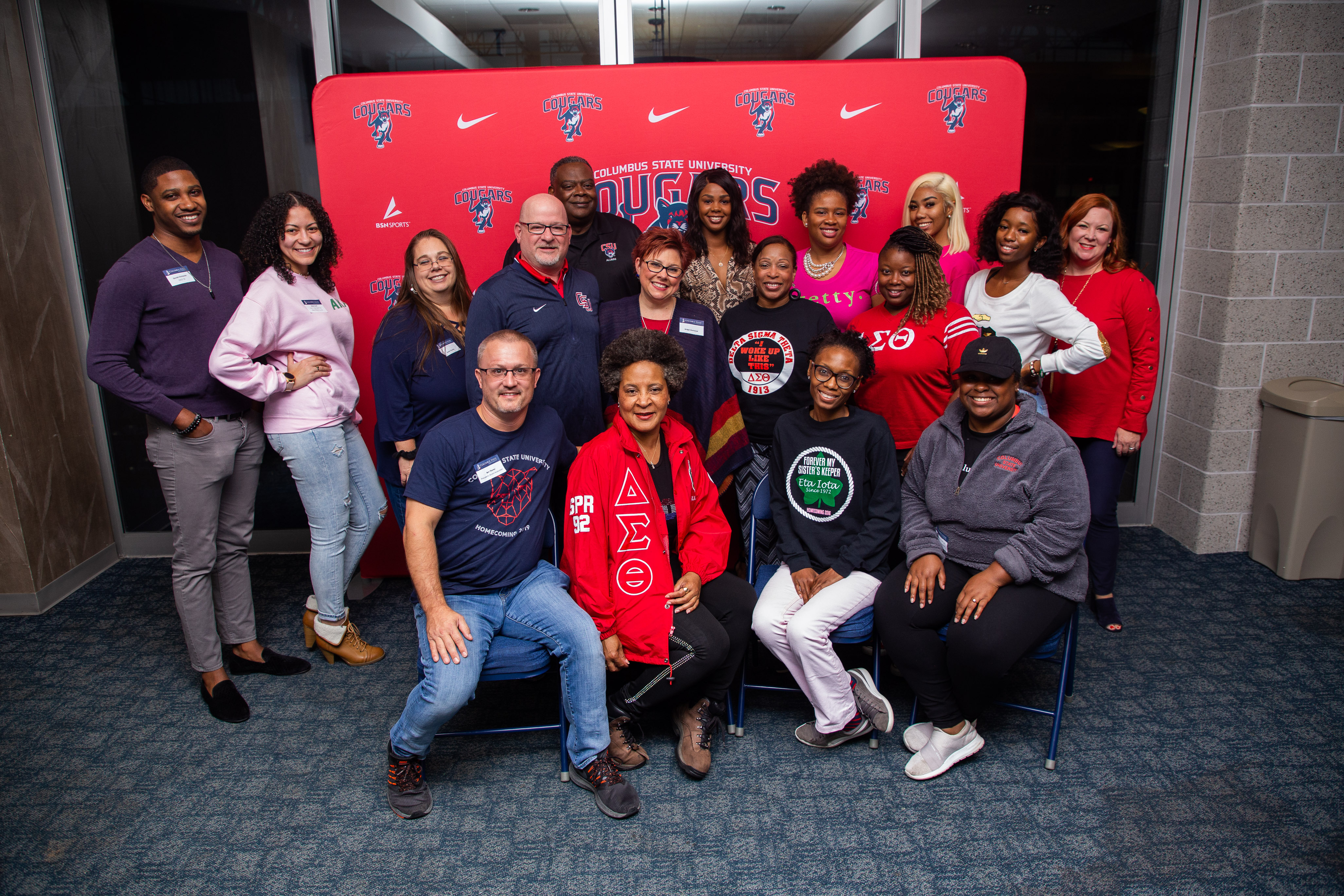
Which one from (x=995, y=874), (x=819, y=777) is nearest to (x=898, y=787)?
(x=819, y=777)

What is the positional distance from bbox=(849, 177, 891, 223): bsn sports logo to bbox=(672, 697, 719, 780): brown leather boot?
7.35 ft

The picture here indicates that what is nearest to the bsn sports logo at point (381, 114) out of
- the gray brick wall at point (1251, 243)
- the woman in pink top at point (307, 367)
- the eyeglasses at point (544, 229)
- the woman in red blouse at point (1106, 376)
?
the woman in pink top at point (307, 367)

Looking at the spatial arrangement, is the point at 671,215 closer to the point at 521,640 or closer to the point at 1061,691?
the point at 521,640

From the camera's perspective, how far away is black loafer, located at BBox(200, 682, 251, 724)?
2.86 metres

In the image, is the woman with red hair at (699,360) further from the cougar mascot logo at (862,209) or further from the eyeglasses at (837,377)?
the cougar mascot logo at (862,209)

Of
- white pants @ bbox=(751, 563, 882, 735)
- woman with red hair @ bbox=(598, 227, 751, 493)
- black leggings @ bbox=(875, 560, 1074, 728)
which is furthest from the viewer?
woman with red hair @ bbox=(598, 227, 751, 493)

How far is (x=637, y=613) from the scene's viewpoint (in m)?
2.52

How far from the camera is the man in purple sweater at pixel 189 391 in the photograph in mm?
2703

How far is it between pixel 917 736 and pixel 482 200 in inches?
111

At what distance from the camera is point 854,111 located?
3.58 metres

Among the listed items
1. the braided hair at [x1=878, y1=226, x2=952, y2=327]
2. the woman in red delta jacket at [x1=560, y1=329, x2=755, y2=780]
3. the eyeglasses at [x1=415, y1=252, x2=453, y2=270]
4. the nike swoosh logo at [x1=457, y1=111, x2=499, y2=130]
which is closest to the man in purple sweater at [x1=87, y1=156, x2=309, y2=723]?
the eyeglasses at [x1=415, y1=252, x2=453, y2=270]

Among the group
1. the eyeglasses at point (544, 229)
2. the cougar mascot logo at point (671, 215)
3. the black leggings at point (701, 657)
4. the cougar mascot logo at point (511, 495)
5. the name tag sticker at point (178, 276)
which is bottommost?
the black leggings at point (701, 657)

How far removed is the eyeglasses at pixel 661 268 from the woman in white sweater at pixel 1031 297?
119 cm

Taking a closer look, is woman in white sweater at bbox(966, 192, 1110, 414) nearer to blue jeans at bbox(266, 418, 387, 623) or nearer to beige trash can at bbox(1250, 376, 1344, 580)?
Answer: beige trash can at bbox(1250, 376, 1344, 580)
